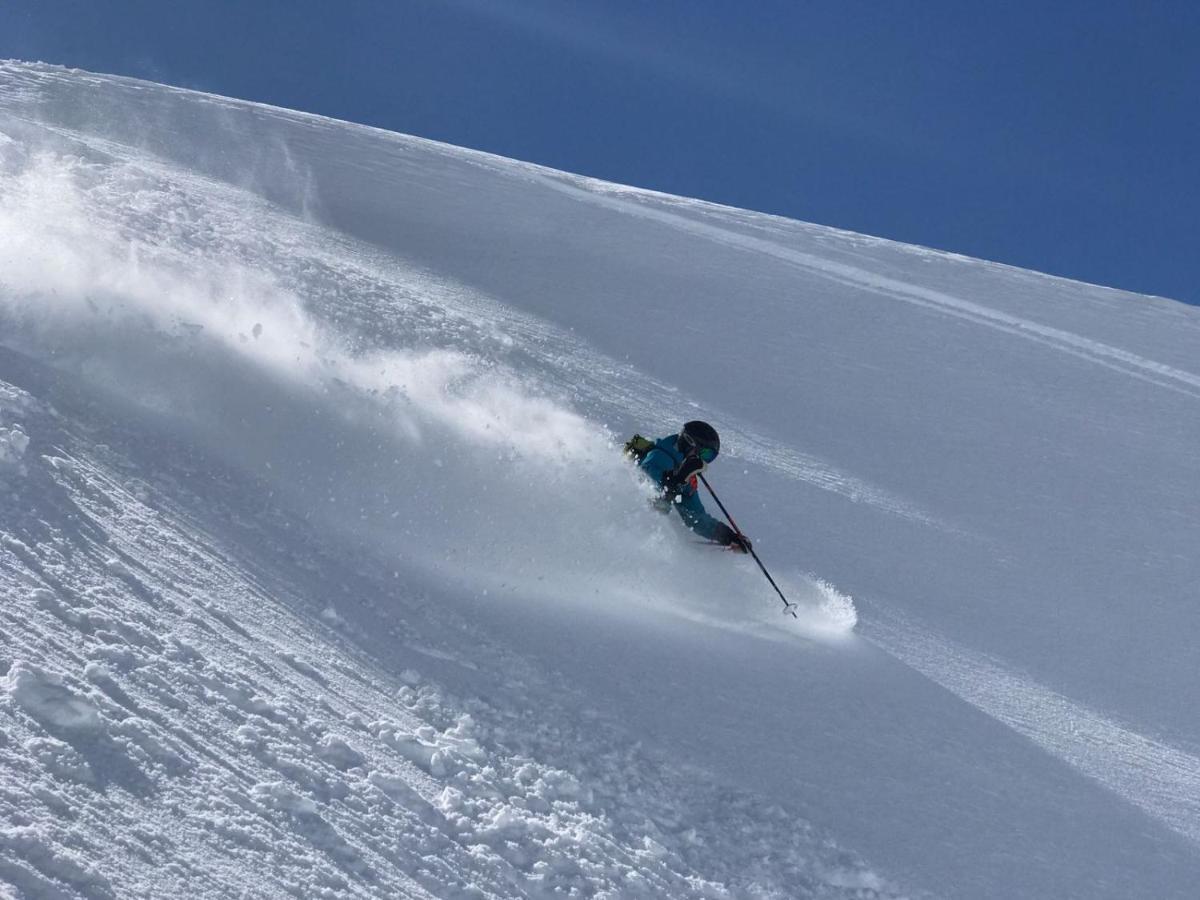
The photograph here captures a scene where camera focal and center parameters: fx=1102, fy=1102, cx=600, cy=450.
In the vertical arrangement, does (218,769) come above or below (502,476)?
below

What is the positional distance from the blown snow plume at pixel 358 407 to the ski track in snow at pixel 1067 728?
58 cm

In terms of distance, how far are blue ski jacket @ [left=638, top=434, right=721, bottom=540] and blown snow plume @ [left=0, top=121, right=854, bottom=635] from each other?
0.49 feet

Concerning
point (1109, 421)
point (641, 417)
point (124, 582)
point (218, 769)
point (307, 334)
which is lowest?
point (218, 769)

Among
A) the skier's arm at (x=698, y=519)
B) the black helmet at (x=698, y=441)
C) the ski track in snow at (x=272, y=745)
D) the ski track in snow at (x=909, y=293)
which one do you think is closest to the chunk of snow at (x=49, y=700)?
the ski track in snow at (x=272, y=745)

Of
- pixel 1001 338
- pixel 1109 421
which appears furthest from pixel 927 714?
pixel 1001 338

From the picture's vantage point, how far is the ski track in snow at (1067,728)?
677cm

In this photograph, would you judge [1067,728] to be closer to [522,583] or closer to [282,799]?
[522,583]

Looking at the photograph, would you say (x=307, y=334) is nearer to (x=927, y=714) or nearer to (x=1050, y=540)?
(x=927, y=714)

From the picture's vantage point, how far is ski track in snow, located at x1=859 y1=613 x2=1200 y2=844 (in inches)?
267

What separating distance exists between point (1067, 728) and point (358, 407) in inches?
225

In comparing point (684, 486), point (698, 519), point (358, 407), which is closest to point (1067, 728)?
point (698, 519)

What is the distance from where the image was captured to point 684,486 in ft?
28.4

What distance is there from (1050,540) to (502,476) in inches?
208

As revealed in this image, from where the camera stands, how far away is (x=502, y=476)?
8.62 meters
